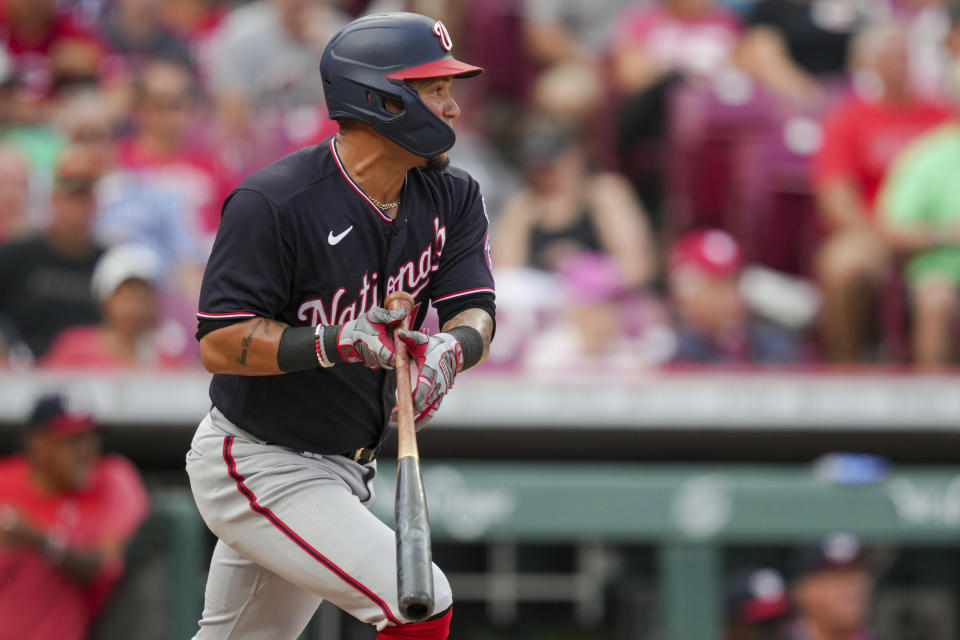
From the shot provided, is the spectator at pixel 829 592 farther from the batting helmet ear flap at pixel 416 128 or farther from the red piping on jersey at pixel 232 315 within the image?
the red piping on jersey at pixel 232 315

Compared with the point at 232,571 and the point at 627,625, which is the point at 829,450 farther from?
the point at 232,571

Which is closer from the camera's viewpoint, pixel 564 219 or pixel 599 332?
pixel 599 332

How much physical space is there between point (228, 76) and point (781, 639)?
407 centimetres

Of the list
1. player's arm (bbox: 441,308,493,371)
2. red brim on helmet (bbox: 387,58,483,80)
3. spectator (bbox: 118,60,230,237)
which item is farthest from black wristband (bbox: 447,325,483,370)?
spectator (bbox: 118,60,230,237)

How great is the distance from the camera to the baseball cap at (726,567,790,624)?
5039 millimetres

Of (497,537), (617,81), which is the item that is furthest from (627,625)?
(617,81)

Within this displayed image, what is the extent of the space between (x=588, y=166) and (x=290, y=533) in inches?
167

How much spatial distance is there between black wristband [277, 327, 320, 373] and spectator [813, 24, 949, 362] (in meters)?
3.66

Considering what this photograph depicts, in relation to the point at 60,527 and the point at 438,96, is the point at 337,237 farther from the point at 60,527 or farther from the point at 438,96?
the point at 60,527

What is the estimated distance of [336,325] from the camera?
2.75 metres

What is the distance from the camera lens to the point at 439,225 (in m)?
2.99

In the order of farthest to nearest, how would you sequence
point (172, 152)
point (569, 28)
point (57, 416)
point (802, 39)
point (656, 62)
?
point (569, 28), point (802, 39), point (656, 62), point (172, 152), point (57, 416)

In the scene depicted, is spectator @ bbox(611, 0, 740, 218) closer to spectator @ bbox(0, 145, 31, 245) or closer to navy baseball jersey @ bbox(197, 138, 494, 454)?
spectator @ bbox(0, 145, 31, 245)

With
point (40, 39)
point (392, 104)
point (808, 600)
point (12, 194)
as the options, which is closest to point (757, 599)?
point (808, 600)
